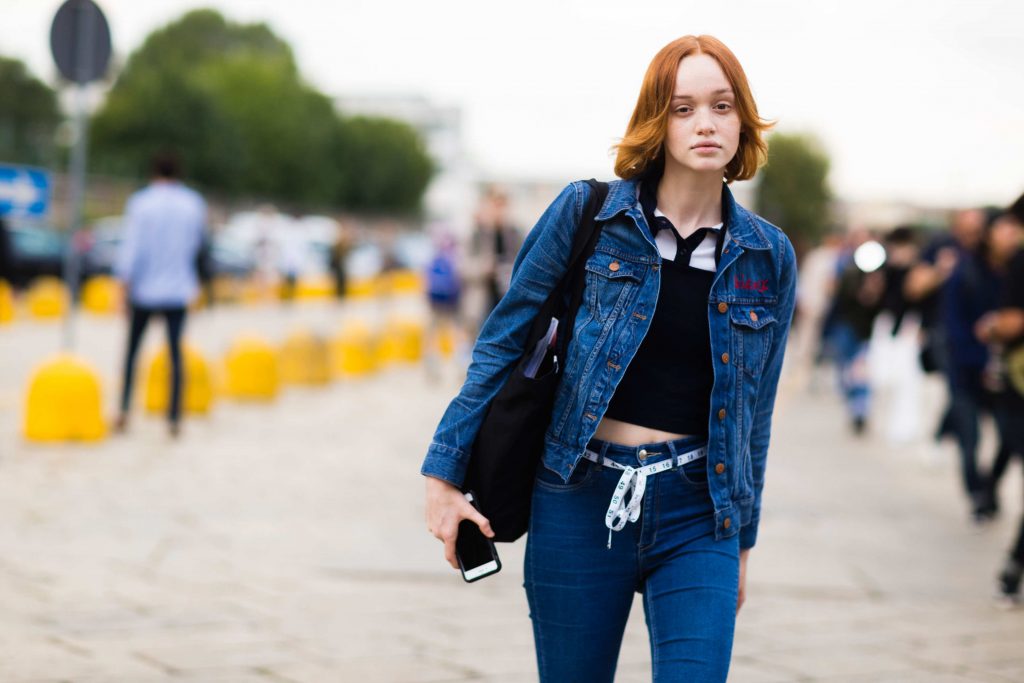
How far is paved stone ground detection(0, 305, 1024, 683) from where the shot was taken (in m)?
4.57

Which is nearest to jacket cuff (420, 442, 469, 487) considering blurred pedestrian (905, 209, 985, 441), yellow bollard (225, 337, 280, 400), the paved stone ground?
the paved stone ground

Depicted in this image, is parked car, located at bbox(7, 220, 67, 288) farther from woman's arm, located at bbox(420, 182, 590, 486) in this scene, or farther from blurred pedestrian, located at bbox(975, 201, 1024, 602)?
woman's arm, located at bbox(420, 182, 590, 486)

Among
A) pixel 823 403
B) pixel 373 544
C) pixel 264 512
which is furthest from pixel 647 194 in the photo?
pixel 823 403

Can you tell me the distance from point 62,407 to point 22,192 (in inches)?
88.4

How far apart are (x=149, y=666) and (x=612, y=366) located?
2.40 m

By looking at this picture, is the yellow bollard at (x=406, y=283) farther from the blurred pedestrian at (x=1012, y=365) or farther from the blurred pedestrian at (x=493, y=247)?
the blurred pedestrian at (x=1012, y=365)

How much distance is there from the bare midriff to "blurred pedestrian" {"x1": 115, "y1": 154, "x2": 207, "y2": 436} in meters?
6.99

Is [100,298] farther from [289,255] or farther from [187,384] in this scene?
[187,384]

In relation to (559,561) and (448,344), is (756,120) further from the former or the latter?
(448,344)

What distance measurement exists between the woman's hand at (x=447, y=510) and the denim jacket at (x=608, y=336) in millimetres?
31

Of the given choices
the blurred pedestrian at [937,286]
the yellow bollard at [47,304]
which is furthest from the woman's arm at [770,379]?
the yellow bollard at [47,304]

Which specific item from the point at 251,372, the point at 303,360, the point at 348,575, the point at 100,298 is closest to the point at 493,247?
the point at 303,360

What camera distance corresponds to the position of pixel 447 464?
8.70 ft

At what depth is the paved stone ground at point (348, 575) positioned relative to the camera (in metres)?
4.57
